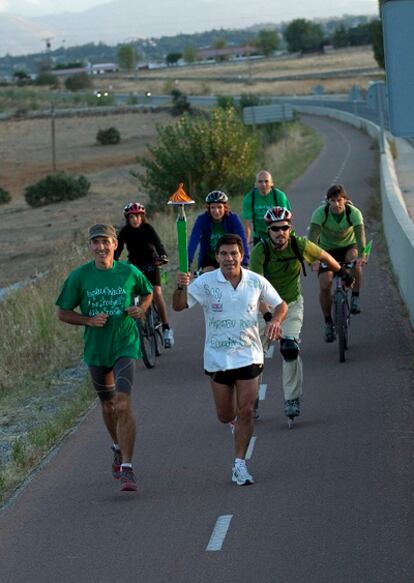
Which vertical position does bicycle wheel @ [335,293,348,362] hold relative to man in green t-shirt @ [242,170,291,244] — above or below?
below

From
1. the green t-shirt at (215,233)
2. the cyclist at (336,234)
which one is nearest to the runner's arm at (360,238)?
the cyclist at (336,234)

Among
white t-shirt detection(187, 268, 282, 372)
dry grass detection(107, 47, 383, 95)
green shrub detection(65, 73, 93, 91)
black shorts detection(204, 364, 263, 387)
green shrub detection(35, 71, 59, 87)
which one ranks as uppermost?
green shrub detection(35, 71, 59, 87)

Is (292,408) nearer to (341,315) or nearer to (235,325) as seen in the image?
(235,325)

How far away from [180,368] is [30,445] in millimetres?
3810

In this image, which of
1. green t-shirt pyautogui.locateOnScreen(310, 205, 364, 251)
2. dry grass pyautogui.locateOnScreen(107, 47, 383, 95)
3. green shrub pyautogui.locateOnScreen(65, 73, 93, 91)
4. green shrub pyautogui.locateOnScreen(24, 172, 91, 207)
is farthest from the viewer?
green shrub pyautogui.locateOnScreen(65, 73, 93, 91)

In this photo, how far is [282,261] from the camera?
12.0m

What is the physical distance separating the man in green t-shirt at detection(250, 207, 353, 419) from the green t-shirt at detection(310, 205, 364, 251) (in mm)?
3130

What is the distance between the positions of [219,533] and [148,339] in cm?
708

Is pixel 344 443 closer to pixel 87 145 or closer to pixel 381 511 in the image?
pixel 381 511

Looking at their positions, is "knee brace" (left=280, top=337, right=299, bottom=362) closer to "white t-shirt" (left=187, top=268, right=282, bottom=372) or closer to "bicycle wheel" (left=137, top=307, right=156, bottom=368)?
"white t-shirt" (left=187, top=268, right=282, bottom=372)

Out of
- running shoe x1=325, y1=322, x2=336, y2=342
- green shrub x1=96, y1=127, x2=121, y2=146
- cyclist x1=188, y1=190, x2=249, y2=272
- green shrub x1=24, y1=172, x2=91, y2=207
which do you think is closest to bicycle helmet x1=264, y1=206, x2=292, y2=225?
cyclist x1=188, y1=190, x2=249, y2=272

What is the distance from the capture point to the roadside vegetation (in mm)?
11875

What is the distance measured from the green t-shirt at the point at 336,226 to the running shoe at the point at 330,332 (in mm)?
912

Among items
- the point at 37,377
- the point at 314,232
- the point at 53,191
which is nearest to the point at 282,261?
the point at 314,232
